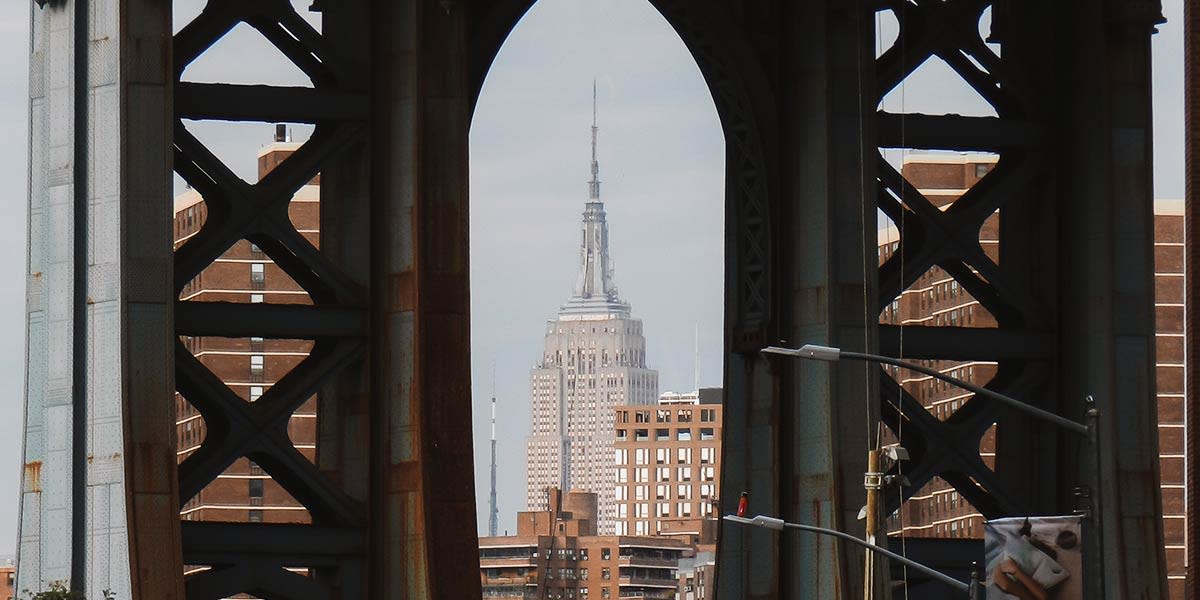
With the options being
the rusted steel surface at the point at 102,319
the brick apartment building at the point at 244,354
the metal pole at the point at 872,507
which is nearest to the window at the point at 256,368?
the brick apartment building at the point at 244,354

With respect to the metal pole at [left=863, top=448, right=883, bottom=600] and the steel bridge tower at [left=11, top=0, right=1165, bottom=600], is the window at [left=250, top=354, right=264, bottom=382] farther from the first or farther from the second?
the metal pole at [left=863, top=448, right=883, bottom=600]

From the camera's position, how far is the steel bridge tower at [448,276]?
4784cm

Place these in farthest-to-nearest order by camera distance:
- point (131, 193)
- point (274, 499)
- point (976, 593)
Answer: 1. point (274, 499)
2. point (131, 193)
3. point (976, 593)

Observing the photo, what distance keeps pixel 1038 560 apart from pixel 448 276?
54.0 ft

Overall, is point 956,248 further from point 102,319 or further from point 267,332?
point 102,319

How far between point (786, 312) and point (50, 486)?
12113 mm

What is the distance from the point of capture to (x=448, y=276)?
163ft

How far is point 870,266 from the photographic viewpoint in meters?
52.6

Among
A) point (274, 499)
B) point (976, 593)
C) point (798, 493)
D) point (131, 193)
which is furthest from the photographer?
point (274, 499)

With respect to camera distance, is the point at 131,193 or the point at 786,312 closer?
the point at 131,193

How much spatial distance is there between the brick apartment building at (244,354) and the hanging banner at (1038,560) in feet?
431

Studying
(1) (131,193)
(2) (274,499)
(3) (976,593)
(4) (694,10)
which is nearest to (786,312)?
(4) (694,10)

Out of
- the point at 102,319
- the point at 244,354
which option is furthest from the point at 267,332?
the point at 244,354

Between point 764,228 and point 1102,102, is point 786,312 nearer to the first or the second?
point 764,228
